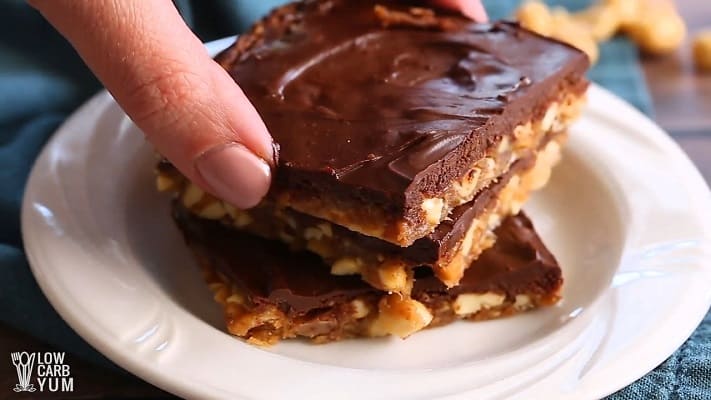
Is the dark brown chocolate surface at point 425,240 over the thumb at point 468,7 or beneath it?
beneath

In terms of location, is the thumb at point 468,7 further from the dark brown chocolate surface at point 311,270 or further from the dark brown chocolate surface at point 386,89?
the dark brown chocolate surface at point 311,270

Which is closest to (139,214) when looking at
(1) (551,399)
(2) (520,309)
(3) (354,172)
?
(3) (354,172)

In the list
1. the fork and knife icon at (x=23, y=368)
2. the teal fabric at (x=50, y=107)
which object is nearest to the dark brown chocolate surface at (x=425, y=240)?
the teal fabric at (x=50, y=107)

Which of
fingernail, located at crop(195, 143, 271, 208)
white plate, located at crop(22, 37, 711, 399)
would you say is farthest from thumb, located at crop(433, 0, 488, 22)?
fingernail, located at crop(195, 143, 271, 208)

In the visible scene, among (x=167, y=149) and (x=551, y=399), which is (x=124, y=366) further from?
(x=551, y=399)

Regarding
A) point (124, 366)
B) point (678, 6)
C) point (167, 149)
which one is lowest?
point (678, 6)
